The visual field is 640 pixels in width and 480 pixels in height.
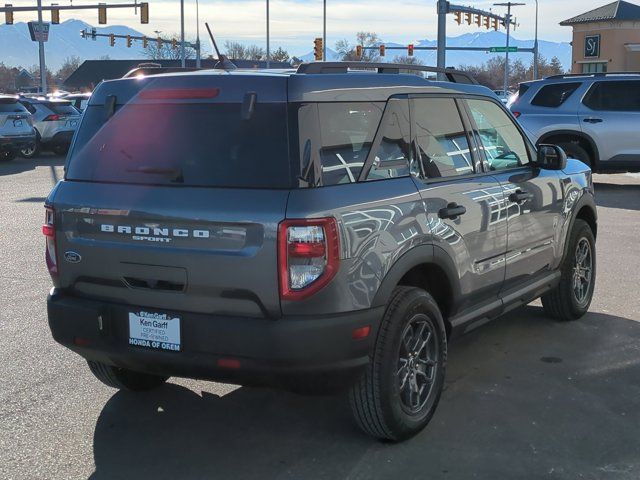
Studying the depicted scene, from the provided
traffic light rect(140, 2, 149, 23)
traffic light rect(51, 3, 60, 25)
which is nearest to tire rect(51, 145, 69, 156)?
traffic light rect(140, 2, 149, 23)

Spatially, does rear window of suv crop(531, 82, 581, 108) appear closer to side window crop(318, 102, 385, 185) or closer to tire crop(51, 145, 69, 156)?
side window crop(318, 102, 385, 185)

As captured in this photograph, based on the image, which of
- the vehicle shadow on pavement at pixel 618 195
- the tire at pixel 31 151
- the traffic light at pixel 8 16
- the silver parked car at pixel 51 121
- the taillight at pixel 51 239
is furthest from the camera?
the traffic light at pixel 8 16

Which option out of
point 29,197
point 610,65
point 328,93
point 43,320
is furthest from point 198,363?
point 610,65

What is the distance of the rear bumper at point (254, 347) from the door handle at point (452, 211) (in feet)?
2.52

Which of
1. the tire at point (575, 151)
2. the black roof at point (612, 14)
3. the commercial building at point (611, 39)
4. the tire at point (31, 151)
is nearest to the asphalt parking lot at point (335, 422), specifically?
the tire at point (575, 151)

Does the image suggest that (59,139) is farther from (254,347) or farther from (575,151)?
(254,347)

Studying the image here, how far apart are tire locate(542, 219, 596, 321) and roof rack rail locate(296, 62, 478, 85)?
165 cm

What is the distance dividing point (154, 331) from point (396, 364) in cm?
118

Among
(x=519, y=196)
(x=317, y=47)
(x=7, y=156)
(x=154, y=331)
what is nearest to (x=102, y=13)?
(x=317, y=47)

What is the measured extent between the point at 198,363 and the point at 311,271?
0.69m

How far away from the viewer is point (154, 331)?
379 centimetres

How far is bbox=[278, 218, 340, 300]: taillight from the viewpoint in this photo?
3.52 m

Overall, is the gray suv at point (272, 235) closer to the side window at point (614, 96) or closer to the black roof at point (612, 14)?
the side window at point (614, 96)

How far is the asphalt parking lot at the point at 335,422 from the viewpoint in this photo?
3848mm
